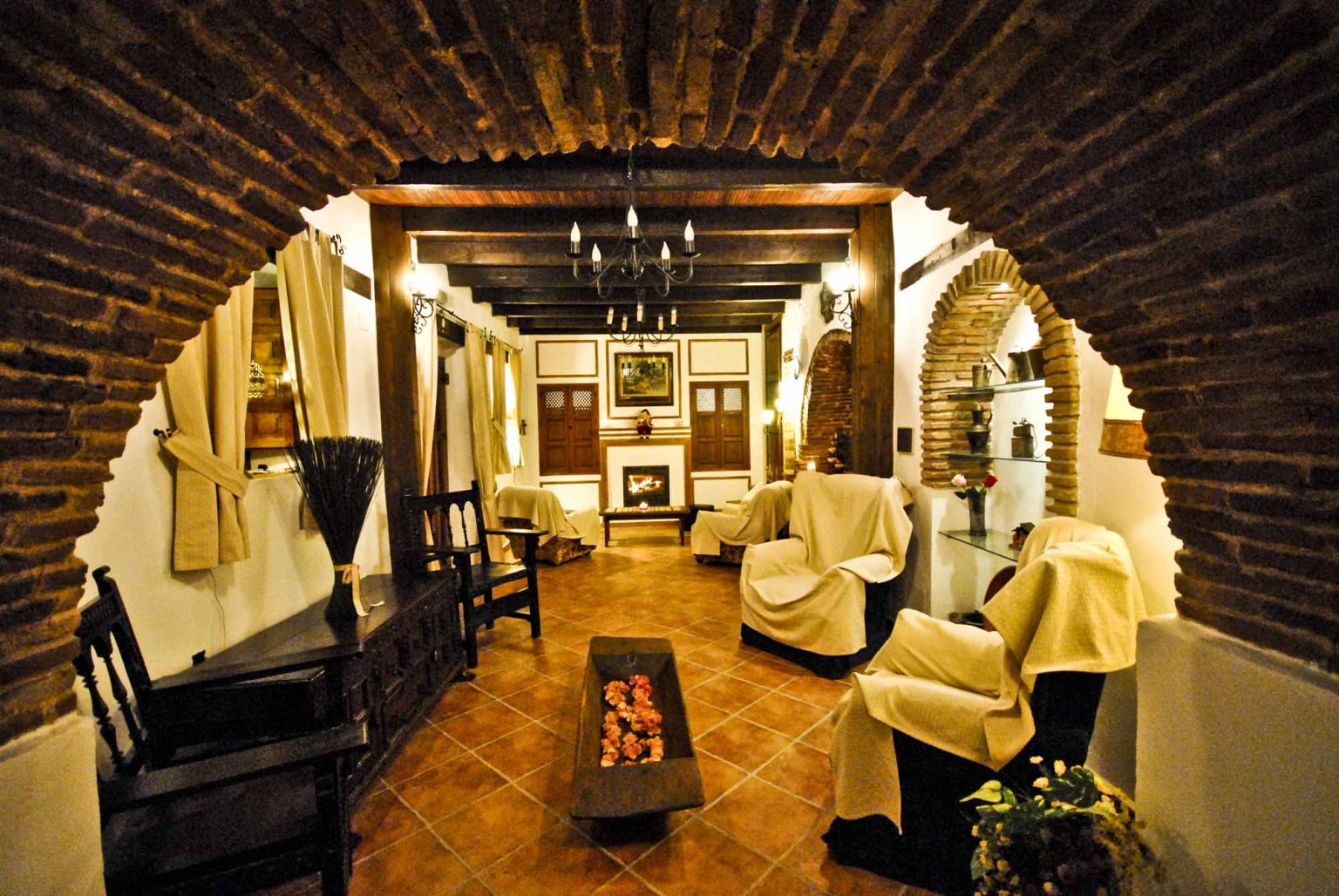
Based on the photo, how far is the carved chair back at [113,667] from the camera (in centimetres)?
156

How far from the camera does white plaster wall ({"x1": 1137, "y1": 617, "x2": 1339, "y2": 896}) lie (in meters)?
1.17

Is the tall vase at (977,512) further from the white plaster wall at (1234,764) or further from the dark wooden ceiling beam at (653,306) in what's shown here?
the dark wooden ceiling beam at (653,306)

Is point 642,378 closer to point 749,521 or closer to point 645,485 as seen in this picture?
point 645,485

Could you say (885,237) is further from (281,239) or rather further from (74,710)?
(74,710)

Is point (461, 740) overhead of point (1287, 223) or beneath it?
beneath

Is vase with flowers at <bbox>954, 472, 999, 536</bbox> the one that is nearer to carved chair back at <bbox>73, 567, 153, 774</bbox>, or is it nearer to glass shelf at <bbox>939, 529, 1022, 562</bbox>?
glass shelf at <bbox>939, 529, 1022, 562</bbox>

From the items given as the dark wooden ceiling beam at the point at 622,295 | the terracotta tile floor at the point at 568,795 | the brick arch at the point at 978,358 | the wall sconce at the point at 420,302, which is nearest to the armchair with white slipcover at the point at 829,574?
the terracotta tile floor at the point at 568,795

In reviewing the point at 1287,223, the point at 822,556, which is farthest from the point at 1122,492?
the point at 822,556

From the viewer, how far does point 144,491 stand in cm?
194

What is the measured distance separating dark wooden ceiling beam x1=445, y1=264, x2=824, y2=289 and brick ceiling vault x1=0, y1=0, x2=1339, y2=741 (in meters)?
4.08

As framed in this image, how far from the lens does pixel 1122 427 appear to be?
1859 millimetres

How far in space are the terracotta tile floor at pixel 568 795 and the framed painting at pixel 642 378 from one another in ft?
17.9

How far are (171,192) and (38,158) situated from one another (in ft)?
0.72

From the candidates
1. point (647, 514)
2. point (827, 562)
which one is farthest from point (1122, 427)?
point (647, 514)
